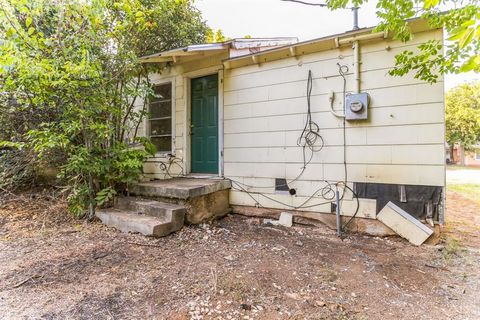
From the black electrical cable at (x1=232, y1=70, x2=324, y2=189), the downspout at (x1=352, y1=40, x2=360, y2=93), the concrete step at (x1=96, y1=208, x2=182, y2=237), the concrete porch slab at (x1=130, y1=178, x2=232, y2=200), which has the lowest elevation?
the concrete step at (x1=96, y1=208, x2=182, y2=237)

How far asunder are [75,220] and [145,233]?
55.5 inches

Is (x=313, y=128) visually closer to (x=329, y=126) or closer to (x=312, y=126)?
Result: (x=312, y=126)

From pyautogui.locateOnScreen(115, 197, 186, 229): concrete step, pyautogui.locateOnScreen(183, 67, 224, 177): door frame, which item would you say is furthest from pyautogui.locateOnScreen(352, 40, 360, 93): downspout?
pyautogui.locateOnScreen(115, 197, 186, 229): concrete step

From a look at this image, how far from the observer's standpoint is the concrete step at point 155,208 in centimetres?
325

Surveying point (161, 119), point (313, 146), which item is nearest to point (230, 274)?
point (313, 146)

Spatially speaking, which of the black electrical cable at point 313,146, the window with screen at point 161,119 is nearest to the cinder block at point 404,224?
the black electrical cable at point 313,146

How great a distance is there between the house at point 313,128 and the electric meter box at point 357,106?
1 centimetres

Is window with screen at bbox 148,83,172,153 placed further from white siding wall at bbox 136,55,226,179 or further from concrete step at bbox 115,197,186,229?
concrete step at bbox 115,197,186,229

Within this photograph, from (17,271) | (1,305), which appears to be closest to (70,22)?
(17,271)

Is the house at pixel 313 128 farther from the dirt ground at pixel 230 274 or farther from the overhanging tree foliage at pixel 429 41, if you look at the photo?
the dirt ground at pixel 230 274

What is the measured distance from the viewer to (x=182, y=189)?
137 inches

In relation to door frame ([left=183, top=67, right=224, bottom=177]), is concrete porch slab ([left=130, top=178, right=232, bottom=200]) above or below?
below

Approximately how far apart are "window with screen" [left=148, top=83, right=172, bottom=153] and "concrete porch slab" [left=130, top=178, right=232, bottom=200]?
1.24m

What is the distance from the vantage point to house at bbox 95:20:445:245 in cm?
304
